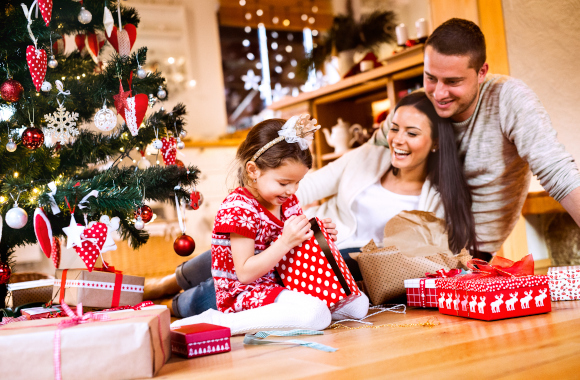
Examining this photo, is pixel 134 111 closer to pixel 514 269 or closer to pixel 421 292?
pixel 421 292

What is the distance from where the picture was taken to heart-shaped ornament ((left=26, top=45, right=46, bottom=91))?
1322 mm

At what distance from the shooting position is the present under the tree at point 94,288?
4.52 ft

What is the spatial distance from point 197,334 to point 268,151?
1.68 feet

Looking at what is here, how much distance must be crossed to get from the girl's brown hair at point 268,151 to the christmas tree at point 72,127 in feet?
1.00

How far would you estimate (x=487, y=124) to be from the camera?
69.6 inches

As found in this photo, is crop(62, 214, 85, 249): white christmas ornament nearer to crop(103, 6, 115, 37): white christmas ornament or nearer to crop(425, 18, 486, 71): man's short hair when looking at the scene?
crop(103, 6, 115, 37): white christmas ornament

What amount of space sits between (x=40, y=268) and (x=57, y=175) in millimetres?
2600

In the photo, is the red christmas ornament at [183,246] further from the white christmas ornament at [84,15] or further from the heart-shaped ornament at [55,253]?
the white christmas ornament at [84,15]

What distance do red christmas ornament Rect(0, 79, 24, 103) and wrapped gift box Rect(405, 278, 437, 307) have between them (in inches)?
46.5

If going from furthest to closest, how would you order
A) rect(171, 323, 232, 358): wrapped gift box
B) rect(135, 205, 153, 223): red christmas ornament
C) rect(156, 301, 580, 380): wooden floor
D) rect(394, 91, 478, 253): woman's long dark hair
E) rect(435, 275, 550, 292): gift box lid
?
rect(394, 91, 478, 253): woman's long dark hair < rect(135, 205, 153, 223): red christmas ornament < rect(435, 275, 550, 292): gift box lid < rect(171, 323, 232, 358): wrapped gift box < rect(156, 301, 580, 380): wooden floor

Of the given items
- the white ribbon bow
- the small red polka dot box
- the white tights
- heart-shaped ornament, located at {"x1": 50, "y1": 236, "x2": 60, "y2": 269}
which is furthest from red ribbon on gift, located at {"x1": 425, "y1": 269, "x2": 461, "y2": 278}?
heart-shaped ornament, located at {"x1": 50, "y1": 236, "x2": 60, "y2": 269}

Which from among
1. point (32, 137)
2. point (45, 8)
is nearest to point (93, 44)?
point (45, 8)

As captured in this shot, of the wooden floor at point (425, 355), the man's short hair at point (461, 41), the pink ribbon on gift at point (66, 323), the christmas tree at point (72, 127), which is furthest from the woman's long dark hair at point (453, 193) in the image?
the pink ribbon on gift at point (66, 323)

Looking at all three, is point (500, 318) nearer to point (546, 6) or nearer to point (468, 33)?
point (468, 33)
